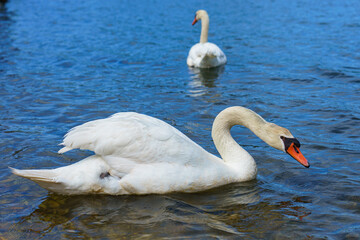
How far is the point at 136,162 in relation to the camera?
5863 mm

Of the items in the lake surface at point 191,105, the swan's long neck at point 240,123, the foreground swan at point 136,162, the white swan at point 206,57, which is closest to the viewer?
the lake surface at point 191,105

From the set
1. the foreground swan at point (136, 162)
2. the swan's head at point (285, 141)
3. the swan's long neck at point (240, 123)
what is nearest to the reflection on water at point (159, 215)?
the foreground swan at point (136, 162)

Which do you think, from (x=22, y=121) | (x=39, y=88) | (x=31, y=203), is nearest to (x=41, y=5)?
(x=39, y=88)

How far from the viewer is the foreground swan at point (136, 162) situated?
18.7 ft

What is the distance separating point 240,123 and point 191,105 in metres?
3.51

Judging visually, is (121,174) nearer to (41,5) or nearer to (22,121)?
(22,121)

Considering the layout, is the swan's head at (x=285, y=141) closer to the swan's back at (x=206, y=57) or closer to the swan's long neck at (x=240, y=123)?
the swan's long neck at (x=240, y=123)

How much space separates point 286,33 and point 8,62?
9.40 meters

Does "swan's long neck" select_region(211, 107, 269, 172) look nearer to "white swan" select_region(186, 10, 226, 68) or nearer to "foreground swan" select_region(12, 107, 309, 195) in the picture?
"foreground swan" select_region(12, 107, 309, 195)

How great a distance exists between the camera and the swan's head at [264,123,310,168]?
5.93m

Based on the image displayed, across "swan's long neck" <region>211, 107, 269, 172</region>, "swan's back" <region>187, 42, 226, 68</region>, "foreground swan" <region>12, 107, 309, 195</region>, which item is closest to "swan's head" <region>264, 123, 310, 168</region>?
"foreground swan" <region>12, 107, 309, 195</region>

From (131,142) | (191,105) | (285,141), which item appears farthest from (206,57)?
(131,142)

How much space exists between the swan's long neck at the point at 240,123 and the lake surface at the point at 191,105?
321mm

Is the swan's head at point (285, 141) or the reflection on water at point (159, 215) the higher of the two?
the swan's head at point (285, 141)
